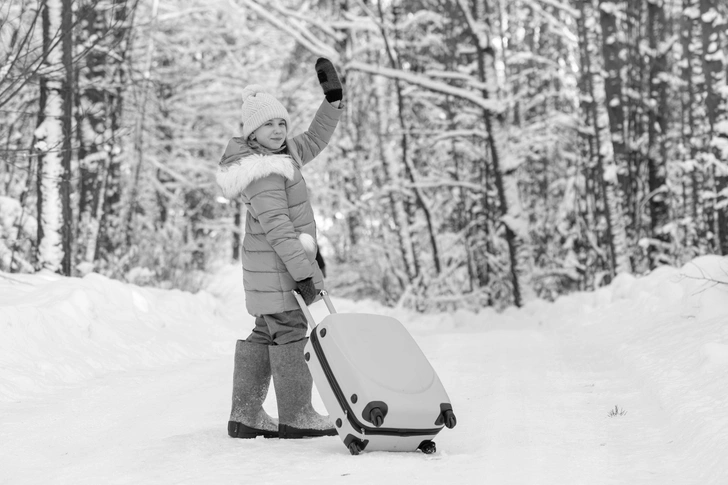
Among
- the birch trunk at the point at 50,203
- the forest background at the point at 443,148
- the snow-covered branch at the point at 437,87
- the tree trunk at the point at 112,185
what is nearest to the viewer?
the birch trunk at the point at 50,203

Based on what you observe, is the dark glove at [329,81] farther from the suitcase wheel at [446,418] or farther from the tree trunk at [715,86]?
the tree trunk at [715,86]

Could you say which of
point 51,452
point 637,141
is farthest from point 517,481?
point 637,141

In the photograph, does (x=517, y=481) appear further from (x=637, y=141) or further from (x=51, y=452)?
(x=637, y=141)

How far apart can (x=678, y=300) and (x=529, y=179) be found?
31.6ft

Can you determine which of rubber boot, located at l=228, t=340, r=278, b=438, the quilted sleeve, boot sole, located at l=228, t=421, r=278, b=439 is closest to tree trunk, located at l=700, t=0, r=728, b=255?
the quilted sleeve

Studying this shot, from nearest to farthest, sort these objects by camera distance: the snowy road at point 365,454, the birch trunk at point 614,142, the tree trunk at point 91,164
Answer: the snowy road at point 365,454 → the birch trunk at point 614,142 → the tree trunk at point 91,164

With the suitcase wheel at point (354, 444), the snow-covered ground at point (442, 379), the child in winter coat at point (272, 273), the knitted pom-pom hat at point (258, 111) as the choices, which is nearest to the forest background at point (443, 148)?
the snow-covered ground at point (442, 379)

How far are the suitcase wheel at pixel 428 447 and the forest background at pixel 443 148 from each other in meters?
4.08

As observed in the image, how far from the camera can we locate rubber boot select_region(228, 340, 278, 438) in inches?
146

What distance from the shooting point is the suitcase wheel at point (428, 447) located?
329 centimetres

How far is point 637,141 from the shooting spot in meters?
11.8

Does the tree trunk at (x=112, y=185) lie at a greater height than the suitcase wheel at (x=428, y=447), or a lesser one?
greater

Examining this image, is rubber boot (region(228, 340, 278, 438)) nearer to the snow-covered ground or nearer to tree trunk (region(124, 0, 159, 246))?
the snow-covered ground

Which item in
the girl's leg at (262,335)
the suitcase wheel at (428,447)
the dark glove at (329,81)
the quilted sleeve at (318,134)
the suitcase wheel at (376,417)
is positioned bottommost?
the suitcase wheel at (428,447)
